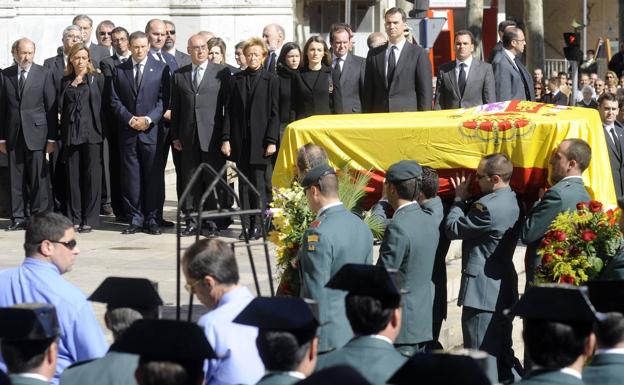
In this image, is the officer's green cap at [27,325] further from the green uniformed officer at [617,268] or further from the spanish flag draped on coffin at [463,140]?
the spanish flag draped on coffin at [463,140]

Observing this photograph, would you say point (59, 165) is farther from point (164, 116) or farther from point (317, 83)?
point (317, 83)

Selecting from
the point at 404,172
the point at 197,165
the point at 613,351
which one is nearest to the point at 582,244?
the point at 404,172

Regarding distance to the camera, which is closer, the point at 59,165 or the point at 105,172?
the point at 59,165

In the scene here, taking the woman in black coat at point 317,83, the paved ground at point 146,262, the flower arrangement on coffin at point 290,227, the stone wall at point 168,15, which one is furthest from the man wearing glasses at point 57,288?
the stone wall at point 168,15

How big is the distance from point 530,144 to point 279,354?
4874mm

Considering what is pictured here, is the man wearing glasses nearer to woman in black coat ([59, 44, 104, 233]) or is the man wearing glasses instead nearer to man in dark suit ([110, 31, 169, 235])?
man in dark suit ([110, 31, 169, 235])

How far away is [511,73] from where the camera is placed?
13383 mm

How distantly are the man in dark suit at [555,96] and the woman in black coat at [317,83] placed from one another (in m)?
7.97

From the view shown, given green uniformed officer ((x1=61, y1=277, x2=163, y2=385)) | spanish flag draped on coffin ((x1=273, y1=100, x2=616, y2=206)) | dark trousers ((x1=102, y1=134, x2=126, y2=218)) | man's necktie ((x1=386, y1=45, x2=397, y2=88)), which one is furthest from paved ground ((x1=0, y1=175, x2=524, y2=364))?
green uniformed officer ((x1=61, y1=277, x2=163, y2=385))

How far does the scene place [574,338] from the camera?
5.11 metres

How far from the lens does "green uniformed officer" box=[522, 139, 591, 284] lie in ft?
28.9

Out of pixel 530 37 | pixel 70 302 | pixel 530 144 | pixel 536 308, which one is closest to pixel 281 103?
pixel 530 144

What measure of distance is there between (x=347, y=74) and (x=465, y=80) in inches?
59.9

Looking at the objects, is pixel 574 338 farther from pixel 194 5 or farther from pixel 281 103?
pixel 194 5
